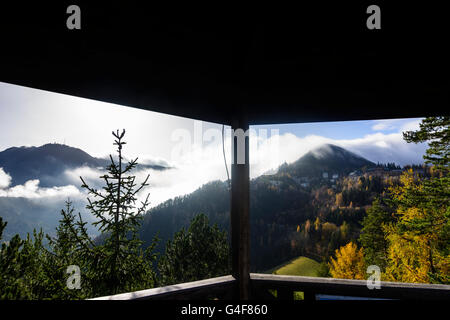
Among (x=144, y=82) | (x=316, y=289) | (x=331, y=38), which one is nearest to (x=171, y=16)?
(x=144, y=82)

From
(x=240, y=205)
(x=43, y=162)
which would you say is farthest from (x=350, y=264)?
(x=43, y=162)

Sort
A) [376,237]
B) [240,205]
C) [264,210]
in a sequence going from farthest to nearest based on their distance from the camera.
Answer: [264,210] → [376,237] → [240,205]

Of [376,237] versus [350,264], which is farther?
[350,264]

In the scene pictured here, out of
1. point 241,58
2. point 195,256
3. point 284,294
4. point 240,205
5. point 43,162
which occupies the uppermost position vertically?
point 43,162

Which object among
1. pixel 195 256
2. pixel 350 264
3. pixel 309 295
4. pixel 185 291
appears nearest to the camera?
pixel 185 291

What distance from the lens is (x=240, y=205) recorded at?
6.79 feet

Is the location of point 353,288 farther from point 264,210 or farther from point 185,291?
point 264,210

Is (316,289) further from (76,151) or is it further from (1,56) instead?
(76,151)

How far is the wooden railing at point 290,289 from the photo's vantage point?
170 cm

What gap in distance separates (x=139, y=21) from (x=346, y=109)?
69.6 inches

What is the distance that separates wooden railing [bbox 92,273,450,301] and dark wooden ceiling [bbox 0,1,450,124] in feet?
4.68

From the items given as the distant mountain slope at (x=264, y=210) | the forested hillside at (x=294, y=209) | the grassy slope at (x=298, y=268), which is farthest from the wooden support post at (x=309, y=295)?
the grassy slope at (x=298, y=268)

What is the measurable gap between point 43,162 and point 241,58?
10100cm

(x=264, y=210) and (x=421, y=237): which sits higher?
(x=421, y=237)
